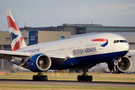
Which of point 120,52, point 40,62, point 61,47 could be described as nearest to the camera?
point 120,52

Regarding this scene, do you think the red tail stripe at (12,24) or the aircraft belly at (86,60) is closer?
the aircraft belly at (86,60)

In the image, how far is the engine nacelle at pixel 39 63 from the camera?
35.8 m

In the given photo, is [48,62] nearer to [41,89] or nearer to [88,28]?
[41,89]

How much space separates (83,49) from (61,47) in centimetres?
405

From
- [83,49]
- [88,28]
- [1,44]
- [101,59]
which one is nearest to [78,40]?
[83,49]

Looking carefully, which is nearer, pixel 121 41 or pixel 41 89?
pixel 41 89

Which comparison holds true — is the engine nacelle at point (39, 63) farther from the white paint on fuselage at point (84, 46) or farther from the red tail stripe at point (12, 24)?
the red tail stripe at point (12, 24)

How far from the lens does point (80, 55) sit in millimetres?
37312

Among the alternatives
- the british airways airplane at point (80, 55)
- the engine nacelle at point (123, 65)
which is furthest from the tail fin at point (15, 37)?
the engine nacelle at point (123, 65)

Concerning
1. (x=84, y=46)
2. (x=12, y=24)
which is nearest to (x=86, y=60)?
(x=84, y=46)

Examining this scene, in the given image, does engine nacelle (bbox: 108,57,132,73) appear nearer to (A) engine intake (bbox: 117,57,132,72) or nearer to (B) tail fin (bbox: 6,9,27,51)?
(A) engine intake (bbox: 117,57,132,72)

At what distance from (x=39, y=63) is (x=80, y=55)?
5.40 meters

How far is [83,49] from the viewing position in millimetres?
37125

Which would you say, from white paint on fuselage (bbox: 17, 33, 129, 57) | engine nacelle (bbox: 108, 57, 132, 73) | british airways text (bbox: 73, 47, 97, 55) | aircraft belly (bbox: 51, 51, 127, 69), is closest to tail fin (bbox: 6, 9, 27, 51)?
white paint on fuselage (bbox: 17, 33, 129, 57)
